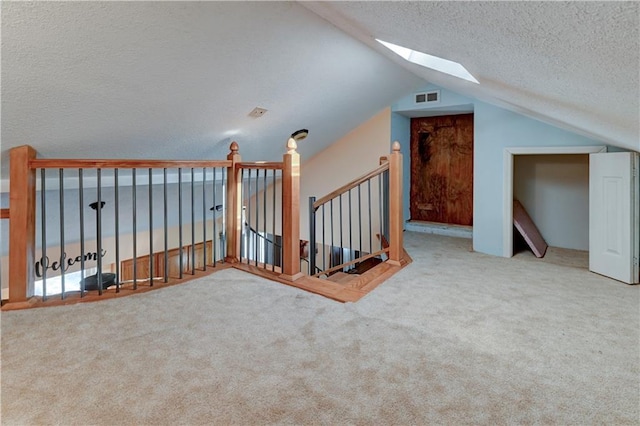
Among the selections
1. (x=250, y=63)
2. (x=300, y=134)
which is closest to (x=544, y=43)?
(x=250, y=63)

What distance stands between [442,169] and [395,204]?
221 cm

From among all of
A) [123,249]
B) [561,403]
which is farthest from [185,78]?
[123,249]

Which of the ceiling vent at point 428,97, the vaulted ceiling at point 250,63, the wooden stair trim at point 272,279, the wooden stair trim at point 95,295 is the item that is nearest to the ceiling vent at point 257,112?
the vaulted ceiling at point 250,63

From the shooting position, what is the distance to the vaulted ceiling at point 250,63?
1073mm

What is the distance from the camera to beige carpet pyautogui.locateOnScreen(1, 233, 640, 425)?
130cm

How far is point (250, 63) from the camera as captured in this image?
273cm

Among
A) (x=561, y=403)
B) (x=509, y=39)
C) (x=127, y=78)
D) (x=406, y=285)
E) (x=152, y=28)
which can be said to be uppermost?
(x=152, y=28)

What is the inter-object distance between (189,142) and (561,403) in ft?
11.7

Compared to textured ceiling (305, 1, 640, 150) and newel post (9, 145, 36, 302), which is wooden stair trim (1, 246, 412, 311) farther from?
textured ceiling (305, 1, 640, 150)

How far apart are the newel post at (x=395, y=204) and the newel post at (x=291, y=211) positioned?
38.4 inches

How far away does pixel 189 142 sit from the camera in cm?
355

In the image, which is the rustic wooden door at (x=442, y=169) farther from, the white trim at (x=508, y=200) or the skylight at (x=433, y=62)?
the skylight at (x=433, y=62)

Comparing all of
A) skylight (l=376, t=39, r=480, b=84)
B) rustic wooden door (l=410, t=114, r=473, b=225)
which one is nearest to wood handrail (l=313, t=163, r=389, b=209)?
skylight (l=376, t=39, r=480, b=84)

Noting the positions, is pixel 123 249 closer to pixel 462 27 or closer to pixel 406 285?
pixel 406 285
